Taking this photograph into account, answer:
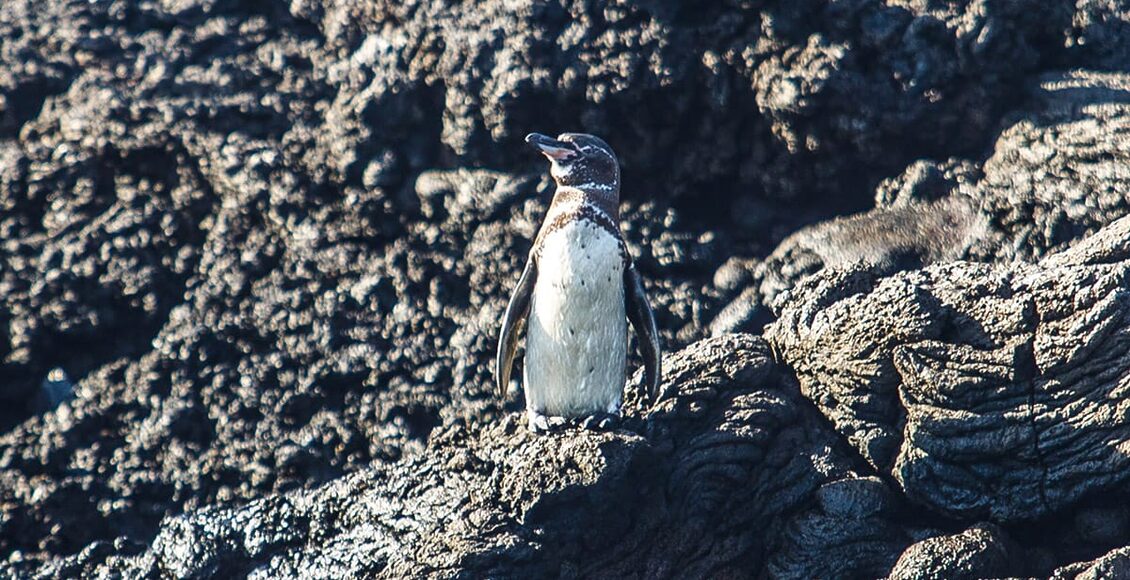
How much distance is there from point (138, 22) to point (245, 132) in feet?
6.67

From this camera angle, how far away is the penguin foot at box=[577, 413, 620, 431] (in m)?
7.76

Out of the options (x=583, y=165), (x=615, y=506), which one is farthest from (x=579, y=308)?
(x=615, y=506)

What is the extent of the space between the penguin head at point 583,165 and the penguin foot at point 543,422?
1.46 m

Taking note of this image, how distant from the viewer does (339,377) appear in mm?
10406

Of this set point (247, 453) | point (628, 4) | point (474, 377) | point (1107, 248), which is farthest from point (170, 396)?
point (1107, 248)

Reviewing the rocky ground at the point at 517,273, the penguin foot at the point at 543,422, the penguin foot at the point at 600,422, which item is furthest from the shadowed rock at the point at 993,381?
the penguin foot at the point at 543,422

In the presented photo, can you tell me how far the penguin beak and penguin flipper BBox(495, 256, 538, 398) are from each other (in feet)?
2.18

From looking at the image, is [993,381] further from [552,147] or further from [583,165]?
[552,147]

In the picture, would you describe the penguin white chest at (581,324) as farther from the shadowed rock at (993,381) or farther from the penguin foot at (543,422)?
the shadowed rock at (993,381)

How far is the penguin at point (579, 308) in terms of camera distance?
8.25 metres

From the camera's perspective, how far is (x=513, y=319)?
870cm

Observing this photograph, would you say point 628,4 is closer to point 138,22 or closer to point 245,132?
point 245,132

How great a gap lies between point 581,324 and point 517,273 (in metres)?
2.44

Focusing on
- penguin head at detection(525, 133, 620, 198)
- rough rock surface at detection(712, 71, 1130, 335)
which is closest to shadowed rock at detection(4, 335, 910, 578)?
penguin head at detection(525, 133, 620, 198)
